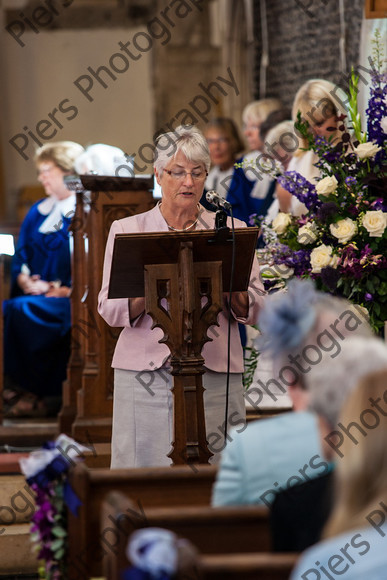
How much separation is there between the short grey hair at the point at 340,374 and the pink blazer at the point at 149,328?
167 cm

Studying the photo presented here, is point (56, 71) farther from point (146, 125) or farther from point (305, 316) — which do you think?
point (305, 316)

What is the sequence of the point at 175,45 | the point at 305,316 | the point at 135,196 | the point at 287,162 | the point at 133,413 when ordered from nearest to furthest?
the point at 305,316
the point at 133,413
the point at 135,196
the point at 287,162
the point at 175,45

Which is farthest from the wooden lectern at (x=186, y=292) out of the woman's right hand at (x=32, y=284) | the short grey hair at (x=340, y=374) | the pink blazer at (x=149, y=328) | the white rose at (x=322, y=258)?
the woman's right hand at (x=32, y=284)

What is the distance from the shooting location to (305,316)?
2277mm

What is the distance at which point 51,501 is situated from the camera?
2.89m

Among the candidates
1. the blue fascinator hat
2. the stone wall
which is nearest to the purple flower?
the blue fascinator hat

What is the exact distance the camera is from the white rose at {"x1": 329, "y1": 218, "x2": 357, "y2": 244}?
13.8ft

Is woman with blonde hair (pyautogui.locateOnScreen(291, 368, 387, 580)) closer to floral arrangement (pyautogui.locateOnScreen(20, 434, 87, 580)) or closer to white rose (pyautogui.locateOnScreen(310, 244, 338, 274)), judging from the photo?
floral arrangement (pyautogui.locateOnScreen(20, 434, 87, 580))

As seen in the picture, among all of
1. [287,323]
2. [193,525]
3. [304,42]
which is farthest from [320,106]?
[304,42]

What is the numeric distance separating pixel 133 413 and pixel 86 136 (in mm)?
10696

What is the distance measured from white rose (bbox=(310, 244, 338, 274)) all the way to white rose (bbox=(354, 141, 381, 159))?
405mm

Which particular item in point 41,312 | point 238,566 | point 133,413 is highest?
point 238,566

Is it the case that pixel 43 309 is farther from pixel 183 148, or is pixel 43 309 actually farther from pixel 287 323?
pixel 287 323

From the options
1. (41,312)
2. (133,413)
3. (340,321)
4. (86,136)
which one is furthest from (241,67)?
(340,321)
